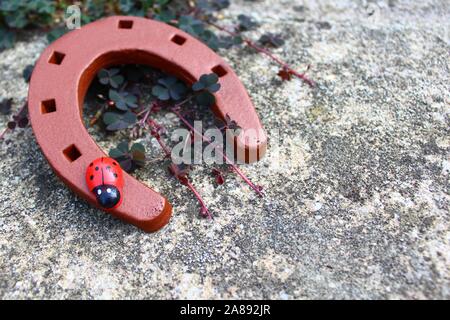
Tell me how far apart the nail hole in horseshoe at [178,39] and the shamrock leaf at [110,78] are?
0.19m

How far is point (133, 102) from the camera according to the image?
1.59 m

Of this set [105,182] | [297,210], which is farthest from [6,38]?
[297,210]

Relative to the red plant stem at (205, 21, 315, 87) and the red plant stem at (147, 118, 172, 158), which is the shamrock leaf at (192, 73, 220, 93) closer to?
the red plant stem at (147, 118, 172, 158)

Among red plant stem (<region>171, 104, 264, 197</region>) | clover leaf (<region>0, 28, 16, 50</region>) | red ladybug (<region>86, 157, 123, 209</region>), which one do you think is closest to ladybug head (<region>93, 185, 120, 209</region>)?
red ladybug (<region>86, 157, 123, 209</region>)

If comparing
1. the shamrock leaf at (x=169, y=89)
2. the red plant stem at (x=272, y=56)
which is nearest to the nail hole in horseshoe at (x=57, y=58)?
the shamrock leaf at (x=169, y=89)

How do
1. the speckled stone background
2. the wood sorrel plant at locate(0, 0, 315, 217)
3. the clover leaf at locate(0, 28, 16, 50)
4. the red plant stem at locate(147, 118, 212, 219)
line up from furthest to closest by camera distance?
the clover leaf at locate(0, 28, 16, 50), the wood sorrel plant at locate(0, 0, 315, 217), the red plant stem at locate(147, 118, 212, 219), the speckled stone background

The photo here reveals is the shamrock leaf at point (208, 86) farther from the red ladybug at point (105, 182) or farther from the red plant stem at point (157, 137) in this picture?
the red ladybug at point (105, 182)

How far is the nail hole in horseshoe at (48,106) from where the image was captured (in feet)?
4.82

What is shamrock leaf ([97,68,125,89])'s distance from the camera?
1.58m

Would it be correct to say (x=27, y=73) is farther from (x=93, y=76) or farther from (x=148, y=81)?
(x=148, y=81)

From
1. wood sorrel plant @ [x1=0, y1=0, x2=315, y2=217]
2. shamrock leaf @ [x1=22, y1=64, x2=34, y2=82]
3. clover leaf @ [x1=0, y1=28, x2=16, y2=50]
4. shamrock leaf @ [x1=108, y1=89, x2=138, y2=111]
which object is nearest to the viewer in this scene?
wood sorrel plant @ [x1=0, y1=0, x2=315, y2=217]

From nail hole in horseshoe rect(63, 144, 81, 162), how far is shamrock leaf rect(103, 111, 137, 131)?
0.14 m
